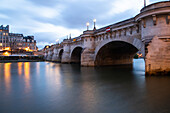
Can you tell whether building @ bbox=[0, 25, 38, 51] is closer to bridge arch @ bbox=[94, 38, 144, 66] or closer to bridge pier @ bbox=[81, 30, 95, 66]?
bridge pier @ bbox=[81, 30, 95, 66]

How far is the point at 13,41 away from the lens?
10862cm

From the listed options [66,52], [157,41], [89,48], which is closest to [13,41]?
[66,52]

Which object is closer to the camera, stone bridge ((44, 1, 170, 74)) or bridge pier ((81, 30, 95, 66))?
stone bridge ((44, 1, 170, 74))

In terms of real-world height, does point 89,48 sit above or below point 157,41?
above

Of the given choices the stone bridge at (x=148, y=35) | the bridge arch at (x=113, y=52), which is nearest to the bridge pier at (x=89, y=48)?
the stone bridge at (x=148, y=35)

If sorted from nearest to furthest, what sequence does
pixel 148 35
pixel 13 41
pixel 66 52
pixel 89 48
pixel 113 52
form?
pixel 148 35, pixel 89 48, pixel 113 52, pixel 66 52, pixel 13 41

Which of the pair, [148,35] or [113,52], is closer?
[148,35]

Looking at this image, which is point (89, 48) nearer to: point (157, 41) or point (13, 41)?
point (157, 41)

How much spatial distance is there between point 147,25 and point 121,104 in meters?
11.1

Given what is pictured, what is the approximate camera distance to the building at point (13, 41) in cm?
10275

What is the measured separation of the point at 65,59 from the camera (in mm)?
44156

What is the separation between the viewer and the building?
10275cm

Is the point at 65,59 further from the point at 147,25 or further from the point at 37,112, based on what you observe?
the point at 37,112

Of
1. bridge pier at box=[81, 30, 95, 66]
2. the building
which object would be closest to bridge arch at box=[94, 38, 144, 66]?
bridge pier at box=[81, 30, 95, 66]
